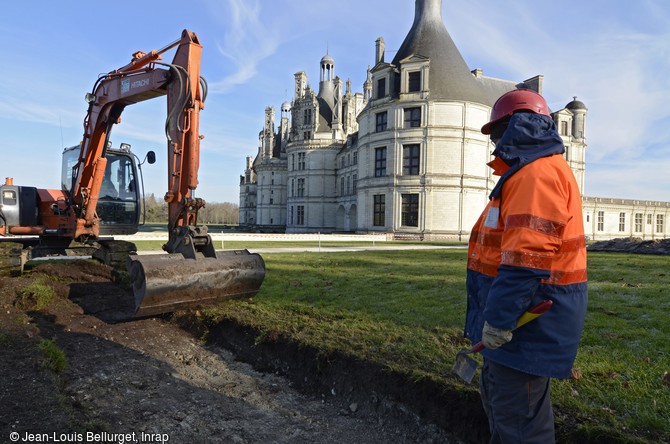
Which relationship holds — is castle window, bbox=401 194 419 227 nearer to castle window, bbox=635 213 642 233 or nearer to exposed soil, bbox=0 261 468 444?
exposed soil, bbox=0 261 468 444

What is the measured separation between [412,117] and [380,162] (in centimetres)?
522

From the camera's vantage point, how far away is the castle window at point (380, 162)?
137 ft

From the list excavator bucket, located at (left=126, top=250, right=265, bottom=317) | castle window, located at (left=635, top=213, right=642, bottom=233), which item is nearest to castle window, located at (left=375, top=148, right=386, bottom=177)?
excavator bucket, located at (left=126, top=250, right=265, bottom=317)

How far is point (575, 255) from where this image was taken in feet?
8.34

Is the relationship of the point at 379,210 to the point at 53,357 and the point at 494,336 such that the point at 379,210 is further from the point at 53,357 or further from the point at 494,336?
the point at 494,336

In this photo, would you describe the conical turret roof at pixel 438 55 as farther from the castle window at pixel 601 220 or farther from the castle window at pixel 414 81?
the castle window at pixel 601 220

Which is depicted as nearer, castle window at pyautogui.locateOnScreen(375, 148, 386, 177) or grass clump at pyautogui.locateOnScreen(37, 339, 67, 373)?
grass clump at pyautogui.locateOnScreen(37, 339, 67, 373)

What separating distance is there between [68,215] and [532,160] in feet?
37.0

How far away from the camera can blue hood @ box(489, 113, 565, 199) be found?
2.56m

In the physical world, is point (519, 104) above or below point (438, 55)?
below

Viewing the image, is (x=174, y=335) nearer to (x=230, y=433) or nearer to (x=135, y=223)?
(x=230, y=433)

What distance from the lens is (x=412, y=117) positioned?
39719 millimetres

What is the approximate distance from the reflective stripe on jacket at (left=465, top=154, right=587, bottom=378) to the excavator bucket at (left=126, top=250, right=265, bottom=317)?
5.08 m

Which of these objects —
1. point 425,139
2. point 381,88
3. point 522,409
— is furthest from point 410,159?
point 522,409
